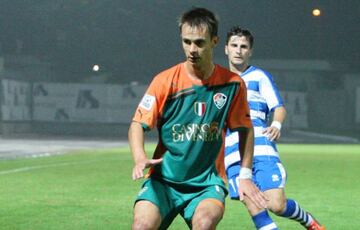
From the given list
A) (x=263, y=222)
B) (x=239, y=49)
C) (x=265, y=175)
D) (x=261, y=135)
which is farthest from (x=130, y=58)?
(x=263, y=222)

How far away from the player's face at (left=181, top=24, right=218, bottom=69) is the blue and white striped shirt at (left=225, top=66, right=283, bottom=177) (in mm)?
2601

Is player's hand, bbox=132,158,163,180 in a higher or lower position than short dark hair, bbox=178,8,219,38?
lower

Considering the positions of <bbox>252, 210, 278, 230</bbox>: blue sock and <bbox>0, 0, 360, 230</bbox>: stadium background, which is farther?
<bbox>0, 0, 360, 230</bbox>: stadium background

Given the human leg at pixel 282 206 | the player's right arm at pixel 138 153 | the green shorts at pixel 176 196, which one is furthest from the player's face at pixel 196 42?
the human leg at pixel 282 206

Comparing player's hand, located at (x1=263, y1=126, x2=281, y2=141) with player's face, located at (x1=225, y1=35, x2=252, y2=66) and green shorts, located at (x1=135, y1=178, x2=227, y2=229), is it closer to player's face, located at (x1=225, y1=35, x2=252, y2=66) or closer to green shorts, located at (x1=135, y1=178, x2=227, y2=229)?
player's face, located at (x1=225, y1=35, x2=252, y2=66)

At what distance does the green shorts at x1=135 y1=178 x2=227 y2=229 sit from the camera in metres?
5.78

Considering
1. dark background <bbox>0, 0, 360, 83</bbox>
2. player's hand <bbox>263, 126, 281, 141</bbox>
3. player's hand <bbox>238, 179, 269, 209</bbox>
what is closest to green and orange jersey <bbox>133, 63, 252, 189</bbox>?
player's hand <bbox>238, 179, 269, 209</bbox>

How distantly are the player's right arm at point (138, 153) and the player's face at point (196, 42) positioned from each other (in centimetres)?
55

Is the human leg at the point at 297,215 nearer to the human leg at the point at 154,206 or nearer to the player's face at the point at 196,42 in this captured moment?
the human leg at the point at 154,206

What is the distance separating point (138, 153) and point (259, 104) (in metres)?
2.99

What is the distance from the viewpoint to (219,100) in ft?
19.3

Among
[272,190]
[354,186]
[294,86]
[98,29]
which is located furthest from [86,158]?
[98,29]

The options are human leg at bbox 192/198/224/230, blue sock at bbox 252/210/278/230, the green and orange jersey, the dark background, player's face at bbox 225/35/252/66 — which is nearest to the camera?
human leg at bbox 192/198/224/230

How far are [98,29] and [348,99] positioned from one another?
1538 centimetres
